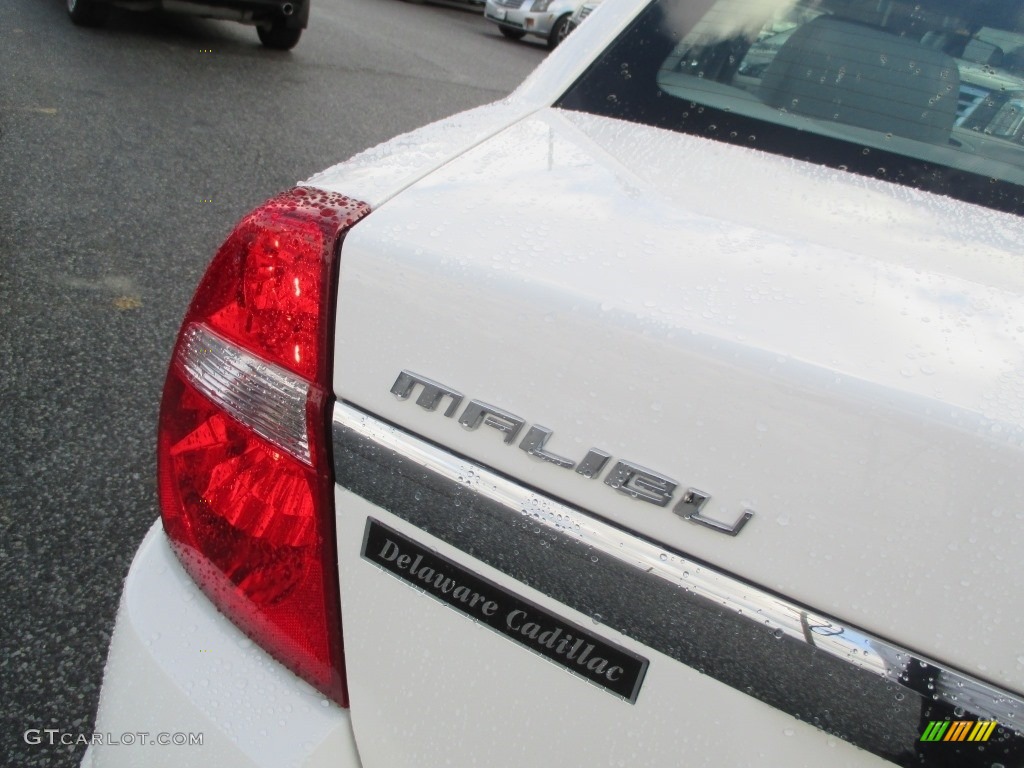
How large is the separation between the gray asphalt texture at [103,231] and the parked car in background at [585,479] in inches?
42.1

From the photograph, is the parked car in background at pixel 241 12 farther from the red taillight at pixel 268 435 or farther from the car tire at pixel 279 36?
the red taillight at pixel 268 435

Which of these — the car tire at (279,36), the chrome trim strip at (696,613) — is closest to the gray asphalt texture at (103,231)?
the car tire at (279,36)

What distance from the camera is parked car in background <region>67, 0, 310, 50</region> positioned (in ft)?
26.1

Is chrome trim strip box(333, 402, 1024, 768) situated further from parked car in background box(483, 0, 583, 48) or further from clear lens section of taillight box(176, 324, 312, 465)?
parked car in background box(483, 0, 583, 48)

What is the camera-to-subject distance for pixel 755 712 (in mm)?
794

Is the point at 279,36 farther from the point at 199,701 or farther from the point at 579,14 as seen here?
the point at 199,701

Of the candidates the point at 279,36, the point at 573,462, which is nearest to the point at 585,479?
the point at 573,462

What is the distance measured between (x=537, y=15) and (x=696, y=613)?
1508cm

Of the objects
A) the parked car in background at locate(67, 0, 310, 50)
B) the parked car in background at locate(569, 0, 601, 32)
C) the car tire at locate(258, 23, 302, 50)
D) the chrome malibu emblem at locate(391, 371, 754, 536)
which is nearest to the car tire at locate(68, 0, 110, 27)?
the parked car in background at locate(67, 0, 310, 50)

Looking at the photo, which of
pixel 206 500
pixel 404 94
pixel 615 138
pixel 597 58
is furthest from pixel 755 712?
pixel 404 94

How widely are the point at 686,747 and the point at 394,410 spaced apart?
1.36 ft

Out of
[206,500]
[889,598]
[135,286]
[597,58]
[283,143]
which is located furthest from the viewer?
[283,143]

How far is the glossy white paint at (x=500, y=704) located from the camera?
801mm

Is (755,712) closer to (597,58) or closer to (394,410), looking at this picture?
(394,410)
